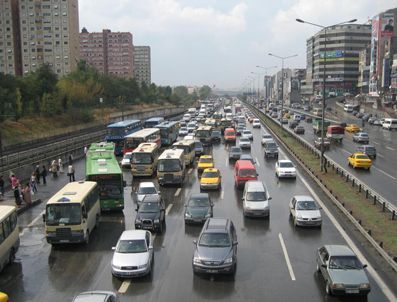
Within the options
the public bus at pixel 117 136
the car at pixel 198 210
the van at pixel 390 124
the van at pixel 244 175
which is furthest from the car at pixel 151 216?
the van at pixel 390 124

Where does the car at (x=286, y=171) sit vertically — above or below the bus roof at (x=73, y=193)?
below

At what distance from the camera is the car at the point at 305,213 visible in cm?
2472

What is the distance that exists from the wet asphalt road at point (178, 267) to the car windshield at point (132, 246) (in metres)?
1.06

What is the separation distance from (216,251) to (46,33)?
14260 centimetres

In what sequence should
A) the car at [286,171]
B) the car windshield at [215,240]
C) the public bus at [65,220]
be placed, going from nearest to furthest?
the car windshield at [215,240] → the public bus at [65,220] → the car at [286,171]

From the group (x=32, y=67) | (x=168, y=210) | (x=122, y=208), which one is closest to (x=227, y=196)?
(x=168, y=210)

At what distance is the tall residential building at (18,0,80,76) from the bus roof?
129m

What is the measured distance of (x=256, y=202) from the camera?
2698 centimetres

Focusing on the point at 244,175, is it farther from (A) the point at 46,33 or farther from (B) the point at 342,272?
(A) the point at 46,33

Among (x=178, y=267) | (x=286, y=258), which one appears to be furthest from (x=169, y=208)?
(x=286, y=258)

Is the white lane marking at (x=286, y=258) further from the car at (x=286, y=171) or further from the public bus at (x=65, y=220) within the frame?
the car at (x=286, y=171)

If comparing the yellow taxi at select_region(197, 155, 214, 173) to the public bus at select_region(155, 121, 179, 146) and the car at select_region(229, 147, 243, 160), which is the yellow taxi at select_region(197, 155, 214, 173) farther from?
the public bus at select_region(155, 121, 179, 146)

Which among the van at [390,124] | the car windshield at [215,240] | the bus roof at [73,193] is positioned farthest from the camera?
the van at [390,124]

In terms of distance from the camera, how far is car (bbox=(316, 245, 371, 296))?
51.7ft
